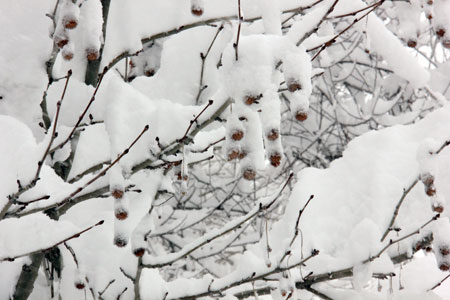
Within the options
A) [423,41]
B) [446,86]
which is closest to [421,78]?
[446,86]

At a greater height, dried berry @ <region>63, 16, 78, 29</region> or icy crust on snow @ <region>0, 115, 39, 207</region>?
dried berry @ <region>63, 16, 78, 29</region>

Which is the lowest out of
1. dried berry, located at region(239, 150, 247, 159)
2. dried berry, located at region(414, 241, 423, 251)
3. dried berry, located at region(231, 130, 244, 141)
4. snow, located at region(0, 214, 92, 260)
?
snow, located at region(0, 214, 92, 260)

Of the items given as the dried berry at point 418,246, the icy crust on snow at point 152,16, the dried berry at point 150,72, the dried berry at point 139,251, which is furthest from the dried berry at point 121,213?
the dried berry at point 150,72

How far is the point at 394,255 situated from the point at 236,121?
4.29ft

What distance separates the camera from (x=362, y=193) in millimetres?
2553

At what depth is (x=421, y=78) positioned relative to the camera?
3.53 meters

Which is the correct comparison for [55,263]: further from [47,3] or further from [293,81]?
[293,81]

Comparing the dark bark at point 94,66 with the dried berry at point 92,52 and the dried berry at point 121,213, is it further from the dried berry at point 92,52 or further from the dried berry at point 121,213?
the dried berry at point 121,213

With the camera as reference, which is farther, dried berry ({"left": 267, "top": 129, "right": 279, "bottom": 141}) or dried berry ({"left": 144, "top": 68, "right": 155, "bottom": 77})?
dried berry ({"left": 144, "top": 68, "right": 155, "bottom": 77})

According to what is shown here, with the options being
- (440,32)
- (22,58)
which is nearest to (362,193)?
(440,32)

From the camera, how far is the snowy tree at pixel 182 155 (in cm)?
153

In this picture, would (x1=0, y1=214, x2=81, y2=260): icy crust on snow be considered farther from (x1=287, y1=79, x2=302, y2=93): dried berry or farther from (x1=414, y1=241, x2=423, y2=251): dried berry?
(x1=414, y1=241, x2=423, y2=251): dried berry

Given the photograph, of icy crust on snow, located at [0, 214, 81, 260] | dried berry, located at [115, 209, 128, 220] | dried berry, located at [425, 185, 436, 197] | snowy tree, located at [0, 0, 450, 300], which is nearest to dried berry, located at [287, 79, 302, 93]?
snowy tree, located at [0, 0, 450, 300]

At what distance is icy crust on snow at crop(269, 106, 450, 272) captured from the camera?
2.39 metres
